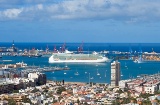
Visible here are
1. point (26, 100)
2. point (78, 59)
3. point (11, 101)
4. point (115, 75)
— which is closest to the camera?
point (11, 101)

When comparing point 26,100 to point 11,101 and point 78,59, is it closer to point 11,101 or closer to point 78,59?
point 11,101

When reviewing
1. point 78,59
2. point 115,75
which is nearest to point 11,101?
point 115,75

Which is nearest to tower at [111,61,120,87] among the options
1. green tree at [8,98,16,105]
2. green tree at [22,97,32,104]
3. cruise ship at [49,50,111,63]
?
green tree at [22,97,32,104]

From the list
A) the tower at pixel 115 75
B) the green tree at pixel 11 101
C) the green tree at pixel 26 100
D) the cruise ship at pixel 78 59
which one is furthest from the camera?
the cruise ship at pixel 78 59

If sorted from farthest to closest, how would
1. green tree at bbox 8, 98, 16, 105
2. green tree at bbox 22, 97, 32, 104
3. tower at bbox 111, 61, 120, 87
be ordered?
1. tower at bbox 111, 61, 120, 87
2. green tree at bbox 22, 97, 32, 104
3. green tree at bbox 8, 98, 16, 105

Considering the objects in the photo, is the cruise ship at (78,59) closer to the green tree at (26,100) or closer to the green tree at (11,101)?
the green tree at (26,100)

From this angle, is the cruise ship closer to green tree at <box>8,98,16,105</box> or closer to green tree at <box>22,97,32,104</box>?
green tree at <box>22,97,32,104</box>

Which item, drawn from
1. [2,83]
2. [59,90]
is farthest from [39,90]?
[2,83]

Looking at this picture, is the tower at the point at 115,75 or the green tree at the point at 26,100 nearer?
the green tree at the point at 26,100

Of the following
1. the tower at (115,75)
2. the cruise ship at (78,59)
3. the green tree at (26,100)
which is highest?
the cruise ship at (78,59)

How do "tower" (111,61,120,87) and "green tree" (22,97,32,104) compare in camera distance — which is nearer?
"green tree" (22,97,32,104)

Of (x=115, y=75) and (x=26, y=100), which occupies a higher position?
(x=115, y=75)

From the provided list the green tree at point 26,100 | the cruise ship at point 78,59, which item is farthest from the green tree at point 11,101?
the cruise ship at point 78,59
